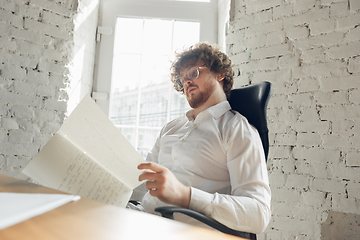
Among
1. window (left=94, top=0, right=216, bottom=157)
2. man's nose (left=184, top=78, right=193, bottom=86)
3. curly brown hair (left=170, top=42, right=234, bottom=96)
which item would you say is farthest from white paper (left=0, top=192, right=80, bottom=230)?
window (left=94, top=0, right=216, bottom=157)

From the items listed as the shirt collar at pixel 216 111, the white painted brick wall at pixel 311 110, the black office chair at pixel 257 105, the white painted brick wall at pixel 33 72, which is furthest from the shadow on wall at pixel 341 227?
the white painted brick wall at pixel 33 72

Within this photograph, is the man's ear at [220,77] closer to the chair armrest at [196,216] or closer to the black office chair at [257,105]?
the black office chair at [257,105]

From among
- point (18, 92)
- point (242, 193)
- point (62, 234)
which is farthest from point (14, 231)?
point (18, 92)

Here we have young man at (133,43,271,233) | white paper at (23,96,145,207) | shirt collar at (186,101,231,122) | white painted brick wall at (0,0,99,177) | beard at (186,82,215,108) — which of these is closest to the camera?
white paper at (23,96,145,207)

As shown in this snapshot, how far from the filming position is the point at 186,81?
54.3 inches

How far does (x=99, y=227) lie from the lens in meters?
0.30

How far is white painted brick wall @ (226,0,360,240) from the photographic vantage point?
1.60 m

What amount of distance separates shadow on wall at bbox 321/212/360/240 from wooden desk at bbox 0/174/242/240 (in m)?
1.67

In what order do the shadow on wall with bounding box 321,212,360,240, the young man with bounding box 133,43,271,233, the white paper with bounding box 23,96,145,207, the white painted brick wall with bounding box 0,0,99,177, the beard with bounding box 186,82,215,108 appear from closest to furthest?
the white paper with bounding box 23,96,145,207, the young man with bounding box 133,43,271,233, the beard with bounding box 186,82,215,108, the shadow on wall with bounding box 321,212,360,240, the white painted brick wall with bounding box 0,0,99,177

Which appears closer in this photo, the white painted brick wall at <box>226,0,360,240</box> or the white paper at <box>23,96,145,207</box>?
the white paper at <box>23,96,145,207</box>

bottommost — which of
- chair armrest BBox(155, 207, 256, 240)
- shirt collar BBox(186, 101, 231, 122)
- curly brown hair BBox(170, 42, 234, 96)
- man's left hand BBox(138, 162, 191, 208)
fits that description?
chair armrest BBox(155, 207, 256, 240)

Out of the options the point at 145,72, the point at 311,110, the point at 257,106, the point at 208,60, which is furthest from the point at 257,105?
the point at 145,72

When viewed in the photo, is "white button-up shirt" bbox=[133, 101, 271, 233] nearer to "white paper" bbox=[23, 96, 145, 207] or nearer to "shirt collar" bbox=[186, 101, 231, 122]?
"shirt collar" bbox=[186, 101, 231, 122]

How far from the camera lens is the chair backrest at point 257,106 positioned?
1.14 m
